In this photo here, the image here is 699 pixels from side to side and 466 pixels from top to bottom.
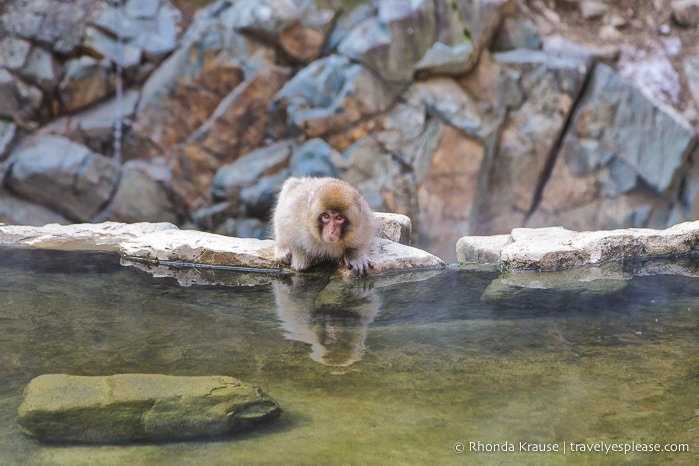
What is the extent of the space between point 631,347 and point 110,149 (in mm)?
11202

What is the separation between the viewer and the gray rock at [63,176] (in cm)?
1170

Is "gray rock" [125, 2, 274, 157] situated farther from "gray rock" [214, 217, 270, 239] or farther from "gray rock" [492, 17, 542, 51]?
"gray rock" [492, 17, 542, 51]

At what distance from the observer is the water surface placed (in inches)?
84.4

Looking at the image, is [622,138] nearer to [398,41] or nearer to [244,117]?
[398,41]

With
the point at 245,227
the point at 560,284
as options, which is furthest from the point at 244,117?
the point at 560,284

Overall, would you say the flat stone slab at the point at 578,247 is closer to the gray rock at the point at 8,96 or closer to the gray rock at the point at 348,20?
the gray rock at the point at 348,20

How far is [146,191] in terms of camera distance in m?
12.2

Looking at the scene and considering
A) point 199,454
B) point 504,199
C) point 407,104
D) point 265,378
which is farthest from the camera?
point 504,199

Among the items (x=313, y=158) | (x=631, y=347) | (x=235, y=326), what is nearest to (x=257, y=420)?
(x=235, y=326)

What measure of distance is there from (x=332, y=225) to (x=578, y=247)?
1.54 m

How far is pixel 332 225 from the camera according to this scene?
4.12 metres

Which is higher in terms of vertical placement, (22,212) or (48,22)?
(48,22)

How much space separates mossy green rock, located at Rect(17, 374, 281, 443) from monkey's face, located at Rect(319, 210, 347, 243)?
1857 mm

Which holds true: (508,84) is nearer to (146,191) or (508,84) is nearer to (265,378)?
(146,191)
